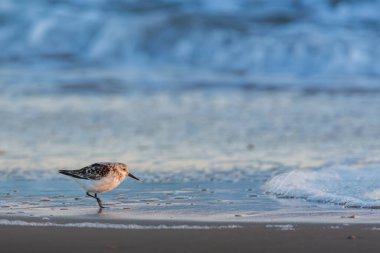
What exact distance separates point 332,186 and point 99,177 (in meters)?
1.75

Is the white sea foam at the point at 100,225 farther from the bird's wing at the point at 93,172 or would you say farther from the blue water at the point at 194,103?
the bird's wing at the point at 93,172

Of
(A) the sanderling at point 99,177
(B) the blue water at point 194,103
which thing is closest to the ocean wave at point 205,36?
(B) the blue water at point 194,103

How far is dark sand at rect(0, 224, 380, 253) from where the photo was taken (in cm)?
524

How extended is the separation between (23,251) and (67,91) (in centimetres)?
977

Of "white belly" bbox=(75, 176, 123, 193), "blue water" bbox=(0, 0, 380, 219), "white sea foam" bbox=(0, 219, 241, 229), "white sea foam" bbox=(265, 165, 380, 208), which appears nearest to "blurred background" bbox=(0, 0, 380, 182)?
"blue water" bbox=(0, 0, 380, 219)

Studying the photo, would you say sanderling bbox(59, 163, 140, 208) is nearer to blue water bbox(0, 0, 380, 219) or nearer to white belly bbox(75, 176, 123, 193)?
white belly bbox(75, 176, 123, 193)

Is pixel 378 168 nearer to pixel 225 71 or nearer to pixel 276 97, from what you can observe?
pixel 276 97

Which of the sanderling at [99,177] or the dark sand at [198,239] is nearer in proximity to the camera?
the dark sand at [198,239]

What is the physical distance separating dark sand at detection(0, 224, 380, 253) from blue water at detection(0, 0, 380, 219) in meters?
0.70

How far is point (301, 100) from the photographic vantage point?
13914 millimetres

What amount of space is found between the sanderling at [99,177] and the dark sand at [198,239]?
1.09 m

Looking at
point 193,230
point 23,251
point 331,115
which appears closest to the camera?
point 23,251

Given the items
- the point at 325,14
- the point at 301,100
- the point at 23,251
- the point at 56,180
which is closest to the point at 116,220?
the point at 23,251

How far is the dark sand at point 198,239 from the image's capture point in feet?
17.2
